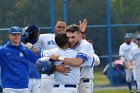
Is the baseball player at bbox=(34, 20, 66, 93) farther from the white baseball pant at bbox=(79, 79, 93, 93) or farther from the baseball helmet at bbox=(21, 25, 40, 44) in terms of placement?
the white baseball pant at bbox=(79, 79, 93, 93)

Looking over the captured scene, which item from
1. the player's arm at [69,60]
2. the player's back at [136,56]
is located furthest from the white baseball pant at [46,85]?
the player's back at [136,56]

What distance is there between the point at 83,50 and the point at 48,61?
84 cm

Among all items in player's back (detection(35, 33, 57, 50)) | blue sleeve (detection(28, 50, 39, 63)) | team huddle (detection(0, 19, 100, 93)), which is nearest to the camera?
team huddle (detection(0, 19, 100, 93))

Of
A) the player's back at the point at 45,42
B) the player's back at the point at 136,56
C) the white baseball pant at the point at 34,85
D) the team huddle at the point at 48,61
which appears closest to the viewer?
the team huddle at the point at 48,61

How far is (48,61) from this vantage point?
8641 mm

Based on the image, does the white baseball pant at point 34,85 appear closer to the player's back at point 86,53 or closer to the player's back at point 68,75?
the player's back at point 86,53

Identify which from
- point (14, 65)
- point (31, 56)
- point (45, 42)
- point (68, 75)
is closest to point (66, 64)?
point (68, 75)

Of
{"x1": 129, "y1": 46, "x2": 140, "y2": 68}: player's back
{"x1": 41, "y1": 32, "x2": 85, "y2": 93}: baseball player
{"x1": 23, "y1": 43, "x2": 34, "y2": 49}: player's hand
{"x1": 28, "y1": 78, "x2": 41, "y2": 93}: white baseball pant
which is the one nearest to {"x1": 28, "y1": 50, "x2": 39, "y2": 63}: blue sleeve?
{"x1": 23, "y1": 43, "x2": 34, "y2": 49}: player's hand

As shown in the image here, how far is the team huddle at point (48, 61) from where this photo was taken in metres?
8.69

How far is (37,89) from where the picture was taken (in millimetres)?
11078

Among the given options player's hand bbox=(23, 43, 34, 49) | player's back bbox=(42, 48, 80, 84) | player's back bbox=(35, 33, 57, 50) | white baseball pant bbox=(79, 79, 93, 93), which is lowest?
white baseball pant bbox=(79, 79, 93, 93)

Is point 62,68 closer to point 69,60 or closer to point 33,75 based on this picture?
point 69,60

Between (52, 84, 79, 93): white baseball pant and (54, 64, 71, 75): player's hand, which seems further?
(52, 84, 79, 93): white baseball pant

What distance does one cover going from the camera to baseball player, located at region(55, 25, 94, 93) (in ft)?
30.2
